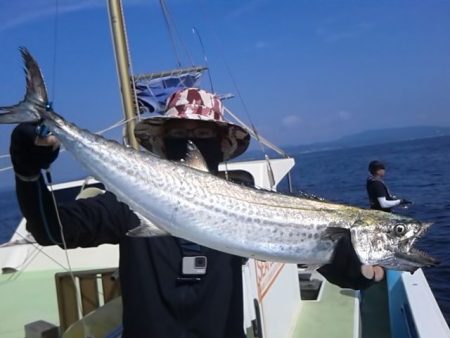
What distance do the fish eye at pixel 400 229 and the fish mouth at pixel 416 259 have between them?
0.27ft

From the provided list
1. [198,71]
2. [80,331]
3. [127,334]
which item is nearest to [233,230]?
[127,334]

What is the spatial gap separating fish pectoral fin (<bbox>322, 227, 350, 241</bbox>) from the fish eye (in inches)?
8.8

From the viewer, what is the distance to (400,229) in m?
2.10

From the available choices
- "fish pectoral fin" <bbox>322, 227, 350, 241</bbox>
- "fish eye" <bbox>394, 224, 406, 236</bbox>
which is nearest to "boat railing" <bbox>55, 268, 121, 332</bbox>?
"fish pectoral fin" <bbox>322, 227, 350, 241</bbox>

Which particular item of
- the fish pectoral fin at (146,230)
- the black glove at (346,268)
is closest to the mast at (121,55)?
the fish pectoral fin at (146,230)

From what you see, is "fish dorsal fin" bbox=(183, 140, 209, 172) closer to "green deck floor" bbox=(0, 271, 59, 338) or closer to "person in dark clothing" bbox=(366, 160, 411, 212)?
"green deck floor" bbox=(0, 271, 59, 338)

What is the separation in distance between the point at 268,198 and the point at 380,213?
0.51 m

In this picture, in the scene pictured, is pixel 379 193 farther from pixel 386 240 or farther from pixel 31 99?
pixel 31 99

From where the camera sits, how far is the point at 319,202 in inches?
84.3

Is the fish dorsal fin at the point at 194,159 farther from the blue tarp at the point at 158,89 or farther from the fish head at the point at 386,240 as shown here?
the blue tarp at the point at 158,89

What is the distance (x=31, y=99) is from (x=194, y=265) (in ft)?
3.09

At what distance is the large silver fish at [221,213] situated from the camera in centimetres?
193

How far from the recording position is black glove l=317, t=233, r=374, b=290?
2.03 metres

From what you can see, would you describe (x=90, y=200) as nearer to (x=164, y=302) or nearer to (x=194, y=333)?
(x=164, y=302)
